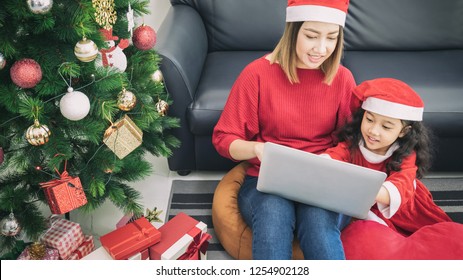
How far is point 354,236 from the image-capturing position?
4.83 ft

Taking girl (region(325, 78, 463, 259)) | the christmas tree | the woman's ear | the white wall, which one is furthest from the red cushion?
the white wall

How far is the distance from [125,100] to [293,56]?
548mm

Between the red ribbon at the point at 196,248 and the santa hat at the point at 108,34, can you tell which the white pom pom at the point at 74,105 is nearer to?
the santa hat at the point at 108,34

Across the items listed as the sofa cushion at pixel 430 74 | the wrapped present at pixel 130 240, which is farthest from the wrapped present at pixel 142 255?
the sofa cushion at pixel 430 74

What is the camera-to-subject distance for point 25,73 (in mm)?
1167

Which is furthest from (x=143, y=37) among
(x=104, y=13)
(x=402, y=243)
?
(x=402, y=243)

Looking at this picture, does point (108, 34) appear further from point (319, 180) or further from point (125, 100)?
point (319, 180)

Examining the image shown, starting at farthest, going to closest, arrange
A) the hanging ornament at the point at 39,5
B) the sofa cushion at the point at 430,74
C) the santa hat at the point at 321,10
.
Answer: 1. the sofa cushion at the point at 430,74
2. the santa hat at the point at 321,10
3. the hanging ornament at the point at 39,5

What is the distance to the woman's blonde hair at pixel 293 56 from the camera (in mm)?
1430

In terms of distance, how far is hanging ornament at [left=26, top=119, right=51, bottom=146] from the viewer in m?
1.23

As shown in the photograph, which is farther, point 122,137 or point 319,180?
point 122,137

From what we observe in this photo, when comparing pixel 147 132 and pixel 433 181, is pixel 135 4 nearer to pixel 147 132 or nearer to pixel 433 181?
pixel 147 132

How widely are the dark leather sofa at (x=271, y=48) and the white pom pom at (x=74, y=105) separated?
23.4 inches

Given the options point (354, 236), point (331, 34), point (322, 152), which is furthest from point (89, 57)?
point (354, 236)
